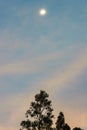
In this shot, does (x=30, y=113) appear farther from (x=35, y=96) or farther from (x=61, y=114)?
(x=61, y=114)

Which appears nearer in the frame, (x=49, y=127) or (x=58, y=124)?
(x=49, y=127)

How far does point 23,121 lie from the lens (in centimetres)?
6556

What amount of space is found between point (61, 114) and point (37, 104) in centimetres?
2100

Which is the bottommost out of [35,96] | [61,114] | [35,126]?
[35,126]

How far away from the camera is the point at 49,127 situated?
67125mm

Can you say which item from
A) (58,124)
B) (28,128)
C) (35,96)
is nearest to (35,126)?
(28,128)

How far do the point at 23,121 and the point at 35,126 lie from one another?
2.58 m

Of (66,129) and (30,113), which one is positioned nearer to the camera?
(30,113)

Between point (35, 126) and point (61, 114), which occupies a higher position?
point (61, 114)

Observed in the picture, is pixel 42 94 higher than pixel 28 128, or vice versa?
pixel 42 94

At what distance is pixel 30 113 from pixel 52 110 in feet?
13.6

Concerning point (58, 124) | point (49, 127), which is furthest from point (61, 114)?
point (49, 127)

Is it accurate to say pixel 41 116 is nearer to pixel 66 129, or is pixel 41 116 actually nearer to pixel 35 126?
pixel 35 126

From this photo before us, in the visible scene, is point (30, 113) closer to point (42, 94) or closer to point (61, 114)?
point (42, 94)
